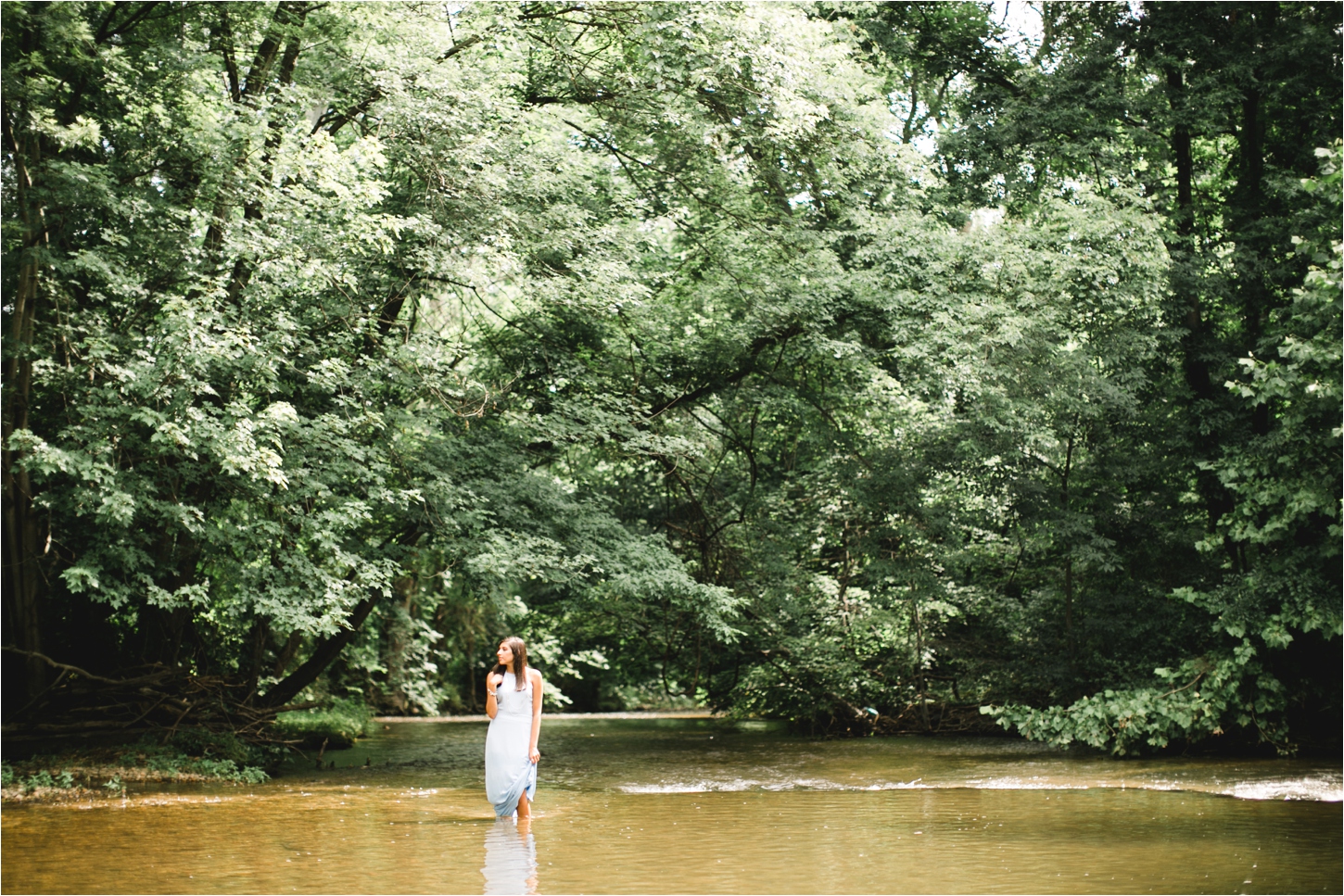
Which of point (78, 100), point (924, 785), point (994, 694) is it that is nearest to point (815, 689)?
point (994, 694)

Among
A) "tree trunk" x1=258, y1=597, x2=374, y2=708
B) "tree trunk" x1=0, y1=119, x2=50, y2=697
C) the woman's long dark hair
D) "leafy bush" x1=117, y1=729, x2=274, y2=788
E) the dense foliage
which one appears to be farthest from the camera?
"tree trunk" x1=258, y1=597, x2=374, y2=708

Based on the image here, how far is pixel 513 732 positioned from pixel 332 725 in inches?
424

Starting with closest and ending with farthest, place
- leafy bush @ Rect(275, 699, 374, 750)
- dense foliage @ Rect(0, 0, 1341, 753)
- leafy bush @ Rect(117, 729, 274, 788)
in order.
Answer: dense foliage @ Rect(0, 0, 1341, 753)
leafy bush @ Rect(117, 729, 274, 788)
leafy bush @ Rect(275, 699, 374, 750)

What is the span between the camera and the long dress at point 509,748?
9016mm

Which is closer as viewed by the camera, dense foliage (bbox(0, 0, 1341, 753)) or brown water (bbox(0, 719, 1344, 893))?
brown water (bbox(0, 719, 1344, 893))

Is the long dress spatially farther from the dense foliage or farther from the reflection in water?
the dense foliage

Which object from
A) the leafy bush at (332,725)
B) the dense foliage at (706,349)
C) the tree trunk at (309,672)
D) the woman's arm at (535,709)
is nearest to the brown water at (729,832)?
the woman's arm at (535,709)

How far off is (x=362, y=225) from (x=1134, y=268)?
10.1 meters

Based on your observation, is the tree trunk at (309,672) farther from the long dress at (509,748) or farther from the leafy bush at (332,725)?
the long dress at (509,748)

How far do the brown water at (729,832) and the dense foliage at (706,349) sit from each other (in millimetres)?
1988

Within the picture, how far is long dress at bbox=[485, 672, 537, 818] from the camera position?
355 inches

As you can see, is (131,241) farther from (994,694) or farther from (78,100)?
(994,694)

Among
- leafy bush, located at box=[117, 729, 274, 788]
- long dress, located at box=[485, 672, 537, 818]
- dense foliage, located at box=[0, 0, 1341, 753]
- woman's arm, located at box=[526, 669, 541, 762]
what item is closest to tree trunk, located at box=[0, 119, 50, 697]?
dense foliage, located at box=[0, 0, 1341, 753]

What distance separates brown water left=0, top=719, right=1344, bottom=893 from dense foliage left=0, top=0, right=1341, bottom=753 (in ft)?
6.52
